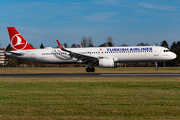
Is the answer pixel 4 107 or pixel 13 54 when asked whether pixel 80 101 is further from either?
pixel 13 54

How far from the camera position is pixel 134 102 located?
895 centimetres

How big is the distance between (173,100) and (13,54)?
30.0 metres

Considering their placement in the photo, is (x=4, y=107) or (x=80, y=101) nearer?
(x=4, y=107)

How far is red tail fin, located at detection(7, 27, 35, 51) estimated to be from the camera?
35.2m

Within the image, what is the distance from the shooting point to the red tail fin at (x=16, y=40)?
35250 mm

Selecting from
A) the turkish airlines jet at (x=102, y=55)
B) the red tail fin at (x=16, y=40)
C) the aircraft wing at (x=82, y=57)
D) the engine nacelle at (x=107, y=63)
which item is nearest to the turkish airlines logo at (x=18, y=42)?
the red tail fin at (x=16, y=40)

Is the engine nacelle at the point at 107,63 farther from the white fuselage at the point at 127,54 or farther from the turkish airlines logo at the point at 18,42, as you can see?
the turkish airlines logo at the point at 18,42

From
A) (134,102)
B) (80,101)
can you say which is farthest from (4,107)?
(134,102)

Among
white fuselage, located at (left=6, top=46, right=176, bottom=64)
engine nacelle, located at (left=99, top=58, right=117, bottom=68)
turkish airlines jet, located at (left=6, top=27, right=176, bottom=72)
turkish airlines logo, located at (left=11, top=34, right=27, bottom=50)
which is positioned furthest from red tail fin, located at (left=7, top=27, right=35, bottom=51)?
engine nacelle, located at (left=99, top=58, right=117, bottom=68)

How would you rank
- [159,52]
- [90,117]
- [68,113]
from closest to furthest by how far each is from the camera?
[90,117]
[68,113]
[159,52]

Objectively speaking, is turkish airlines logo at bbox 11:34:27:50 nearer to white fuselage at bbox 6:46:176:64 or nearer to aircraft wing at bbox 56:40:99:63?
white fuselage at bbox 6:46:176:64

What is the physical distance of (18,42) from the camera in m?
35.3

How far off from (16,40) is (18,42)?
508mm

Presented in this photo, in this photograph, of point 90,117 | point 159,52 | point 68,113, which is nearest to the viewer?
point 90,117
